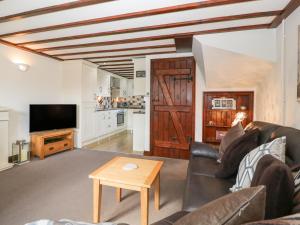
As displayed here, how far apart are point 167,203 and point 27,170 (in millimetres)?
2494

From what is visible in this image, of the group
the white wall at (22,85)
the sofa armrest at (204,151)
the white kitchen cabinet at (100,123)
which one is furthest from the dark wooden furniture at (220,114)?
the white wall at (22,85)

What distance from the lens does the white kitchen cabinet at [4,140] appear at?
10.3 ft

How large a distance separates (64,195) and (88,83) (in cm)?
338

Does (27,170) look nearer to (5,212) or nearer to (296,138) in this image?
(5,212)

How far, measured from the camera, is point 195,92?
13.1 feet

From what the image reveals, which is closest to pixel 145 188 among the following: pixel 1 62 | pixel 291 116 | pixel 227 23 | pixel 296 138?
pixel 296 138

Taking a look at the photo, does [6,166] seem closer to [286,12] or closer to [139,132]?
[139,132]

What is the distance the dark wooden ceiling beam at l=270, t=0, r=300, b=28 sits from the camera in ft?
6.24

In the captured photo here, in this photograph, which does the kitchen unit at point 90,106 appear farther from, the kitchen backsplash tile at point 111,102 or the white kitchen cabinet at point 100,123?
the kitchen backsplash tile at point 111,102

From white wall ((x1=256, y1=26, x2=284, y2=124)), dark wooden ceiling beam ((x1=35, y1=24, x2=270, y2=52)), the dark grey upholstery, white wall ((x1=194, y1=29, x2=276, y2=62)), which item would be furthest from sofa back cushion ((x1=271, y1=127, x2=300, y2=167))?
dark wooden ceiling beam ((x1=35, y1=24, x2=270, y2=52))

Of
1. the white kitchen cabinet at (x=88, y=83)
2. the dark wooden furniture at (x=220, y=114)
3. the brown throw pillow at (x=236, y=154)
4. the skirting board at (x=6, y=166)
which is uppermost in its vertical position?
Answer: the white kitchen cabinet at (x=88, y=83)

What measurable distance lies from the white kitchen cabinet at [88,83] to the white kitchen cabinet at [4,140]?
6.16 feet

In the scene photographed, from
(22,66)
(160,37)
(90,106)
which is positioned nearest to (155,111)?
(160,37)

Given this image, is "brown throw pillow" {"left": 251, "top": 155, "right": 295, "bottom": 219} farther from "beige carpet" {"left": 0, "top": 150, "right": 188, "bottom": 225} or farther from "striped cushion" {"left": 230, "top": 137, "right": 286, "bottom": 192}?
"beige carpet" {"left": 0, "top": 150, "right": 188, "bottom": 225}
